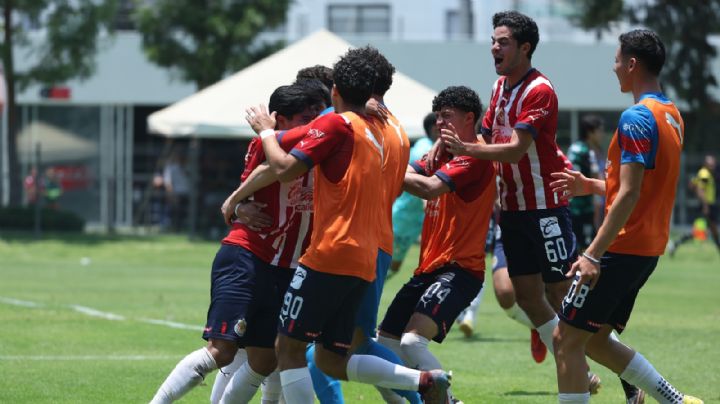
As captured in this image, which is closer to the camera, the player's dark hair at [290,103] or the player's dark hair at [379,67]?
the player's dark hair at [379,67]

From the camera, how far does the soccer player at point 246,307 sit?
7.43m

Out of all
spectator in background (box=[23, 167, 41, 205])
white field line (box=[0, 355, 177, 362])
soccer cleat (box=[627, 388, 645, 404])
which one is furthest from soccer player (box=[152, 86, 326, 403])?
spectator in background (box=[23, 167, 41, 205])

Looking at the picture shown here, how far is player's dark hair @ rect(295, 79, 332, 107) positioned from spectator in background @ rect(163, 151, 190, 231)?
27.5m

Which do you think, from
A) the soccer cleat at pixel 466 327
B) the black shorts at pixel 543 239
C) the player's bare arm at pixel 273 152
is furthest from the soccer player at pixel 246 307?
the soccer cleat at pixel 466 327

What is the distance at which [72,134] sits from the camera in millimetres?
42094

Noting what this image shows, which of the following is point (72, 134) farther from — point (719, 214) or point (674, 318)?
point (674, 318)

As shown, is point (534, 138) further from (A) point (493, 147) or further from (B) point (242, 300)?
(B) point (242, 300)

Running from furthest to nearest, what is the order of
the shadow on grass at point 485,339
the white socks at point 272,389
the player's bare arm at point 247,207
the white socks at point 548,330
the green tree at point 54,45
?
the green tree at point 54,45 < the shadow on grass at point 485,339 < the white socks at point 548,330 < the white socks at point 272,389 < the player's bare arm at point 247,207

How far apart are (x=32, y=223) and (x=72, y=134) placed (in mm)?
9824

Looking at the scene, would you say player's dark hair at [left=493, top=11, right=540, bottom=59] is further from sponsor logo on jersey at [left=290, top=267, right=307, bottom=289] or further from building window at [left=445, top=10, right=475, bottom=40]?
building window at [left=445, top=10, right=475, bottom=40]

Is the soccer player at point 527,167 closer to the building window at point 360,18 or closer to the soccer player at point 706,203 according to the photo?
the soccer player at point 706,203

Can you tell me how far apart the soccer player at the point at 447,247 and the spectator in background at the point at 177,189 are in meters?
27.0

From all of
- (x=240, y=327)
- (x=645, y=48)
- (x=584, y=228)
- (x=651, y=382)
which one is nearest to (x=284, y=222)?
(x=240, y=327)

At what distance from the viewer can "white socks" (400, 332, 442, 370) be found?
7965 mm
